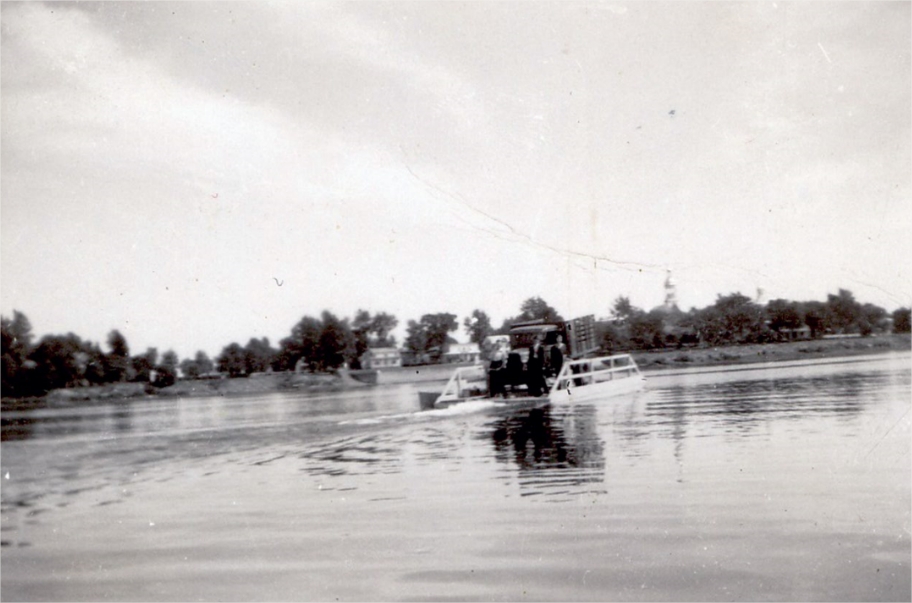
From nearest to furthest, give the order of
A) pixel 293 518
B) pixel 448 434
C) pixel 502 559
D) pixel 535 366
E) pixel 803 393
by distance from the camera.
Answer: pixel 502 559 < pixel 293 518 < pixel 448 434 < pixel 803 393 < pixel 535 366

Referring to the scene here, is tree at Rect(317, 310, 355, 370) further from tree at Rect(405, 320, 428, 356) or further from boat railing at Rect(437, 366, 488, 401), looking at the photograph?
boat railing at Rect(437, 366, 488, 401)

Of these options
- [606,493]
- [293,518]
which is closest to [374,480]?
[293,518]

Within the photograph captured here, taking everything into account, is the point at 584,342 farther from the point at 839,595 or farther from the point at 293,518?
the point at 839,595

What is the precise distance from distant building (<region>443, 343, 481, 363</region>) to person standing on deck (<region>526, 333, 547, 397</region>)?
91 centimetres

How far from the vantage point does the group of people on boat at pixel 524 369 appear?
39.2 ft

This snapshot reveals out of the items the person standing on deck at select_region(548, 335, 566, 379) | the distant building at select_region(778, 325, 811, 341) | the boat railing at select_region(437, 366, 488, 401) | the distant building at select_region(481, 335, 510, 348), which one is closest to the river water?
the distant building at select_region(778, 325, 811, 341)

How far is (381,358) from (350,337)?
1037 millimetres

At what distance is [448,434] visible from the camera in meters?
8.54

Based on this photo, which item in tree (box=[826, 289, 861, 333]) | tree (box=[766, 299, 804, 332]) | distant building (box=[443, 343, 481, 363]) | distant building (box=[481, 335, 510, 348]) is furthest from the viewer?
distant building (box=[481, 335, 510, 348])

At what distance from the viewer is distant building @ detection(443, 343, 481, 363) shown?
761cm

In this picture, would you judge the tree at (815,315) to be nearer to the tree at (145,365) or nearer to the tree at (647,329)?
the tree at (647,329)

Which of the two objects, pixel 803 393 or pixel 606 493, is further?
pixel 803 393

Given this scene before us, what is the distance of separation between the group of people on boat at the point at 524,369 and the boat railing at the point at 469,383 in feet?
1.54

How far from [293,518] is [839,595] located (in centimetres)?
322
